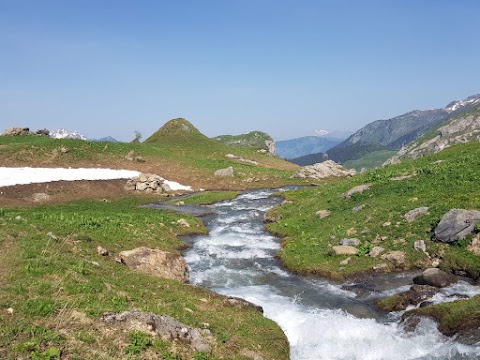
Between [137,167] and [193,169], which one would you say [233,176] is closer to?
[193,169]

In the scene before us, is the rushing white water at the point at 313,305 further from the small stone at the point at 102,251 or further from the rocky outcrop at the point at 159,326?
the small stone at the point at 102,251

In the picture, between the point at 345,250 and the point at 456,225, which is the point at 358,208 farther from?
the point at 456,225

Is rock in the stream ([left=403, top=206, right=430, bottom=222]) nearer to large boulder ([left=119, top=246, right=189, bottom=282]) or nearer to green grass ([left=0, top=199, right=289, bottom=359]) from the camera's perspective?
green grass ([left=0, top=199, right=289, bottom=359])

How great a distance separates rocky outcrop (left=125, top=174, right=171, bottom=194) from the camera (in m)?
69.2

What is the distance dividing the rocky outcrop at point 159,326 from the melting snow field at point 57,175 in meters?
53.7

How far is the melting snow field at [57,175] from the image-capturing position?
60.6m

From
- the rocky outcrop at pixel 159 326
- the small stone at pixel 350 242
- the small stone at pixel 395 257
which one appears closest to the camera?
the rocky outcrop at pixel 159 326

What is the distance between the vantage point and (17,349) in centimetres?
1138

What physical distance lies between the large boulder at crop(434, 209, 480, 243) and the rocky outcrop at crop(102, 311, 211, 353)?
787 inches

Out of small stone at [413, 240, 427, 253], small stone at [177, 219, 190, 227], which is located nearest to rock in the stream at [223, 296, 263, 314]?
small stone at [413, 240, 427, 253]

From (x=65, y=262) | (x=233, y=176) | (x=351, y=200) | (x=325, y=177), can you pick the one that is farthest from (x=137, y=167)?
(x=65, y=262)

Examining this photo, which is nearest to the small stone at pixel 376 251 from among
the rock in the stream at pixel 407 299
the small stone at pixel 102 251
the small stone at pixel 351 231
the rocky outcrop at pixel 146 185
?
the small stone at pixel 351 231

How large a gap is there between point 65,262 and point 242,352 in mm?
10372

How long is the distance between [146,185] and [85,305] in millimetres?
55963
